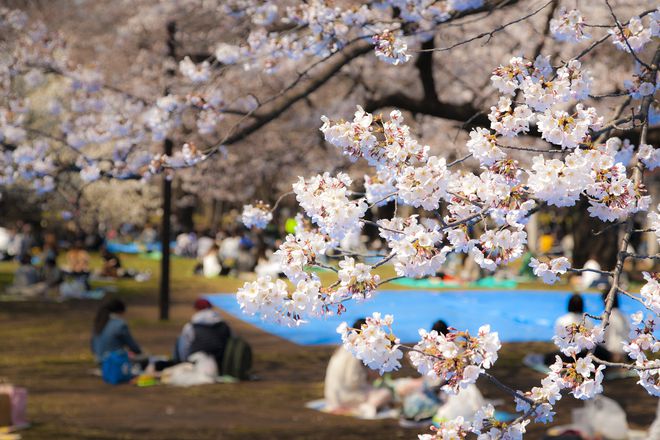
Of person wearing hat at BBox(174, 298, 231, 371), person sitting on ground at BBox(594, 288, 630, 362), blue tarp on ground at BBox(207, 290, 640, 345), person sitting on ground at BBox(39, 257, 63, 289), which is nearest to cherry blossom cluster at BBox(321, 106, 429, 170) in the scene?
person wearing hat at BBox(174, 298, 231, 371)

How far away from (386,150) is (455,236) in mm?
557

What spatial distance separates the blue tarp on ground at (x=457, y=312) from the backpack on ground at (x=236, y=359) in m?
4.80

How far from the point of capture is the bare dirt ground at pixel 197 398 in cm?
1246

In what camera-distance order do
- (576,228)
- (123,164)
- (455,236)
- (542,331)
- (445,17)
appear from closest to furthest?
(455,236), (445,17), (123,164), (542,331), (576,228)

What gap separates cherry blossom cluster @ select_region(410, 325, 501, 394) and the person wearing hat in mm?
11007

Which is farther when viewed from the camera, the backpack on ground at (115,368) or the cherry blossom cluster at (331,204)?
the backpack on ground at (115,368)

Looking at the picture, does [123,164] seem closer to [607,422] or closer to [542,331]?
[607,422]

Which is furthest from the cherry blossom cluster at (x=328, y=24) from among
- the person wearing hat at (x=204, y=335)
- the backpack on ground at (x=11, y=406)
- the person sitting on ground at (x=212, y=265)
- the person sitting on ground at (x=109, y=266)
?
the person sitting on ground at (x=212, y=265)

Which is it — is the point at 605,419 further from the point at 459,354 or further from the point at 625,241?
the point at 459,354

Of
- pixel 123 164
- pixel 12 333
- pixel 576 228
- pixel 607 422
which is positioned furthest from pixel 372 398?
pixel 576 228

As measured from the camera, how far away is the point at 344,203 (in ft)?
16.4

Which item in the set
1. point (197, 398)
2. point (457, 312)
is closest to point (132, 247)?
point (457, 312)

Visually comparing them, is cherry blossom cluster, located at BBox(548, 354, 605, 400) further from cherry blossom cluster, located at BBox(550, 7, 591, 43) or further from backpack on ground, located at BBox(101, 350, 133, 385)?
backpack on ground, located at BBox(101, 350, 133, 385)

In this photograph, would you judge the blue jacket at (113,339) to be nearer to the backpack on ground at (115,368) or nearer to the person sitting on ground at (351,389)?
the backpack on ground at (115,368)
